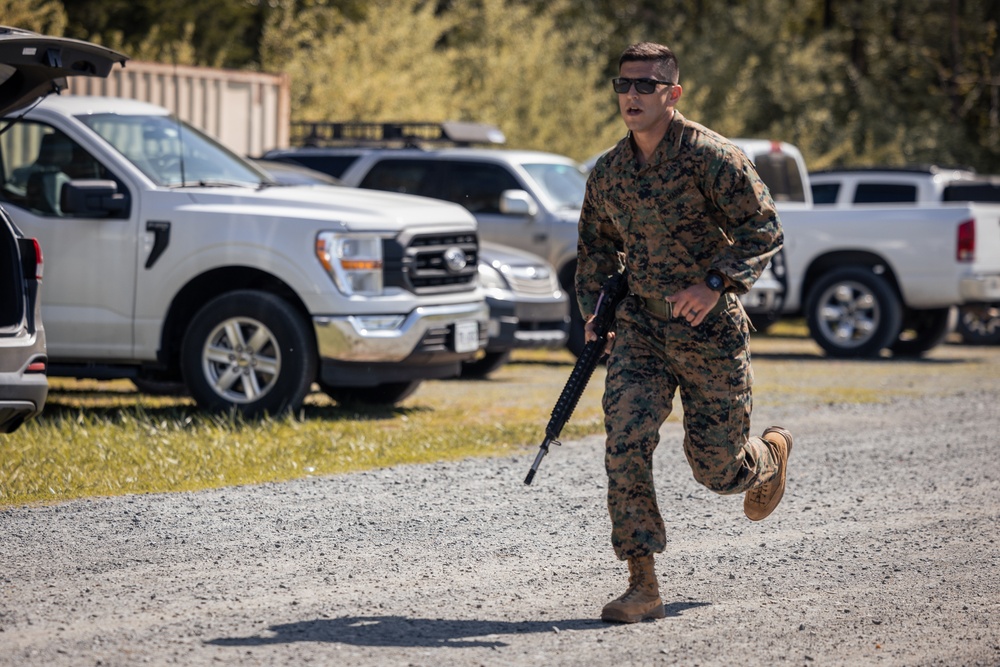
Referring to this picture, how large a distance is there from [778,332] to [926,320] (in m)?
4.19

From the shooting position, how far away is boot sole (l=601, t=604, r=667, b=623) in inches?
201

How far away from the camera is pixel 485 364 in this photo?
42.6 ft

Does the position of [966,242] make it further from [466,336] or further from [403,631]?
[403,631]

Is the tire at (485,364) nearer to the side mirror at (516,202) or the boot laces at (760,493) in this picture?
the side mirror at (516,202)

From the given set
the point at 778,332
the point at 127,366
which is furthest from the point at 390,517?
the point at 778,332

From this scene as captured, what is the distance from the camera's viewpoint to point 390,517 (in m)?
6.82

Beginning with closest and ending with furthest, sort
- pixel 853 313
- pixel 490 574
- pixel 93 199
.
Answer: pixel 490 574
pixel 93 199
pixel 853 313

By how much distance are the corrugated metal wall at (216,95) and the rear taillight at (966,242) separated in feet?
24.8

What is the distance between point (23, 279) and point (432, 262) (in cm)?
353

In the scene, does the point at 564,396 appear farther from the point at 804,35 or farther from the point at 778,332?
the point at 804,35

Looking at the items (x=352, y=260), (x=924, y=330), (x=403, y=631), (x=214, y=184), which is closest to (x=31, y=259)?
(x=352, y=260)

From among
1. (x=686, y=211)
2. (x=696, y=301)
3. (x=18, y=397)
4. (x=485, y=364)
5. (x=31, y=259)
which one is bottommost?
(x=485, y=364)

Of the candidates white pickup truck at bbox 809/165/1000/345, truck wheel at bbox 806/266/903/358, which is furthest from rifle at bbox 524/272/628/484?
white pickup truck at bbox 809/165/1000/345

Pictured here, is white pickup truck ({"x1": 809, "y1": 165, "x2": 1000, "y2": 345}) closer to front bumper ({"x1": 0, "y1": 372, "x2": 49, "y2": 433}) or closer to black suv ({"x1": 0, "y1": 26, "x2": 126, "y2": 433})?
black suv ({"x1": 0, "y1": 26, "x2": 126, "y2": 433})
